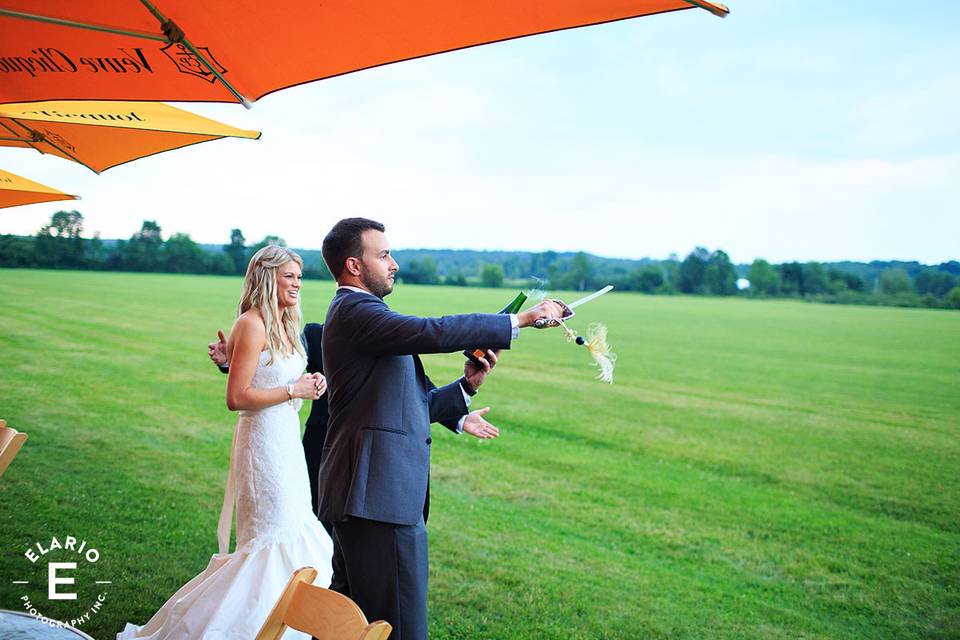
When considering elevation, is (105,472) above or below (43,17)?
below

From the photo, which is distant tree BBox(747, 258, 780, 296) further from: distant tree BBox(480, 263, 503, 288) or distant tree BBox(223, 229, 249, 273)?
distant tree BBox(223, 229, 249, 273)

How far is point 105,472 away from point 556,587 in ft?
19.8

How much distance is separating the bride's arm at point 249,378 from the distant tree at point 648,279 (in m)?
81.9

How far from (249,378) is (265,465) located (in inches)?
21.5

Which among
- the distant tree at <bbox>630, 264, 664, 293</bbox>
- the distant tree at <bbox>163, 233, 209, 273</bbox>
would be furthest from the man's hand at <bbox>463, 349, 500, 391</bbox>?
the distant tree at <bbox>630, 264, 664, 293</bbox>

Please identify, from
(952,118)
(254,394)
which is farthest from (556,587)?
(952,118)

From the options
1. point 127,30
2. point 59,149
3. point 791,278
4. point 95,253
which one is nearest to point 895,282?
point 791,278

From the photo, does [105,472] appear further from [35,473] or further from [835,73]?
[835,73]

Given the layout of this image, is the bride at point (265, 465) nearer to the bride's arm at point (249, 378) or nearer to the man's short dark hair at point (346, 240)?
the bride's arm at point (249, 378)

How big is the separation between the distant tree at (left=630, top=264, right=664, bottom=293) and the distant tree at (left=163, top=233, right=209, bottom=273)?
42933mm

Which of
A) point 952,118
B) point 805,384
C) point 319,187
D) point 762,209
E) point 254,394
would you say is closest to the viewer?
point 254,394

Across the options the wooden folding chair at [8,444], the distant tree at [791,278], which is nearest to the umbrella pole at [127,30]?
the wooden folding chair at [8,444]

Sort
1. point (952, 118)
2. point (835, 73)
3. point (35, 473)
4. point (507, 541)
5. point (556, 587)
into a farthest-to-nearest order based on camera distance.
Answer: point (835, 73) < point (952, 118) < point (35, 473) < point (507, 541) < point (556, 587)

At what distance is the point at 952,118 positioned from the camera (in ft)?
132
